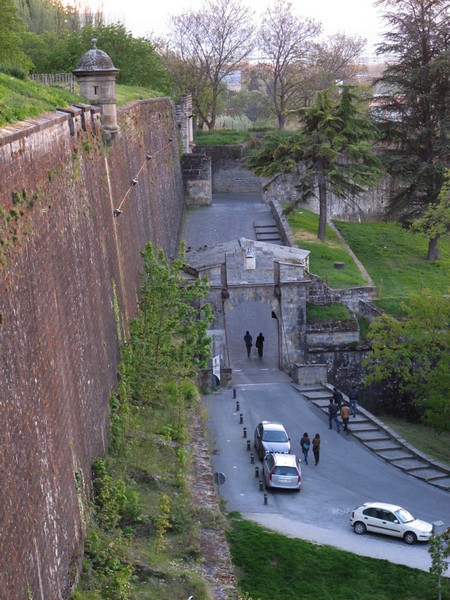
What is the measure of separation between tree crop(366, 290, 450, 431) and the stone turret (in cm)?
1148

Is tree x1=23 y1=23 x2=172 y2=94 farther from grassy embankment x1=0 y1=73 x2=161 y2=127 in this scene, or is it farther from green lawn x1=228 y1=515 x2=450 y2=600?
green lawn x1=228 y1=515 x2=450 y2=600

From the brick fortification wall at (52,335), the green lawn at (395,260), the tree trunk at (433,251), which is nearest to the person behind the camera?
the brick fortification wall at (52,335)

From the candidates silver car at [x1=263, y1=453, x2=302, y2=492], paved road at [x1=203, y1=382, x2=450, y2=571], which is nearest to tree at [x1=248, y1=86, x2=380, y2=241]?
paved road at [x1=203, y1=382, x2=450, y2=571]

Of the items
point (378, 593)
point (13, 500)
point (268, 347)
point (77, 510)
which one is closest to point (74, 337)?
point (77, 510)

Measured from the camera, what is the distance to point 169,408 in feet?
78.8

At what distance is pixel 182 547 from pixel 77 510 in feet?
10.4

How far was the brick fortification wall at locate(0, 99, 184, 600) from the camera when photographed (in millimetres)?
11312

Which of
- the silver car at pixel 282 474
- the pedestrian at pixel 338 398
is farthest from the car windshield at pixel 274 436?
the pedestrian at pixel 338 398

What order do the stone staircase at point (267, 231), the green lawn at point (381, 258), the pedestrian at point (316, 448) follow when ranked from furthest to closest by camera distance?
the stone staircase at point (267, 231) < the green lawn at point (381, 258) < the pedestrian at point (316, 448)

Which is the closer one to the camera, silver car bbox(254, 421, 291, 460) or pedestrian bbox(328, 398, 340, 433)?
silver car bbox(254, 421, 291, 460)

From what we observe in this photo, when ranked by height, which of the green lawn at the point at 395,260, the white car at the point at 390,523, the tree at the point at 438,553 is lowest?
the white car at the point at 390,523

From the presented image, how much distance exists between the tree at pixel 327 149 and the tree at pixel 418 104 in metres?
3.07

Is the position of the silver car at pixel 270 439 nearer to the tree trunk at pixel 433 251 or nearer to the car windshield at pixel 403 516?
the car windshield at pixel 403 516

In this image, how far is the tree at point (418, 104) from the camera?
44.6 meters
